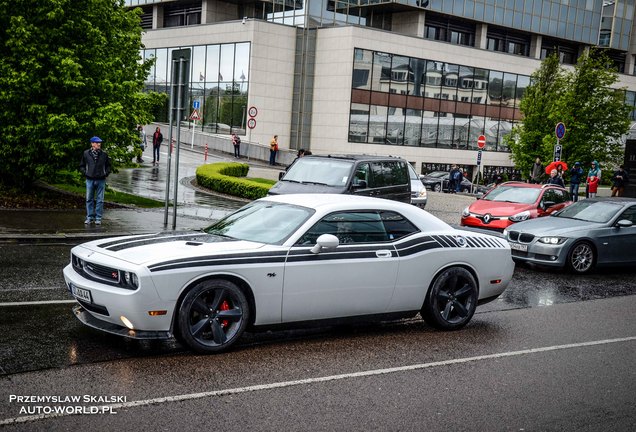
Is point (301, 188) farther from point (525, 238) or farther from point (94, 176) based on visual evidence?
point (525, 238)

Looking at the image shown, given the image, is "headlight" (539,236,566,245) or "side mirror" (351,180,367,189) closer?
"headlight" (539,236,566,245)

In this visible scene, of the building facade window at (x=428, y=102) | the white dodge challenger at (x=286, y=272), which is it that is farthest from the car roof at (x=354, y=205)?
the building facade window at (x=428, y=102)

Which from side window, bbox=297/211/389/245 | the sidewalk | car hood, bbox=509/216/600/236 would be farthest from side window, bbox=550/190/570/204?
side window, bbox=297/211/389/245

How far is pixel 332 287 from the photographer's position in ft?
25.1

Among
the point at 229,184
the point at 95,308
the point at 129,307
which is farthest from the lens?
the point at 229,184

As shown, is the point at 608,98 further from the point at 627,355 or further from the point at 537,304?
the point at 627,355

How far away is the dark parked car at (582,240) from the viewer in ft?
44.9

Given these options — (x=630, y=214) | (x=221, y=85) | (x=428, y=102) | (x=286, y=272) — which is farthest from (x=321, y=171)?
(x=428, y=102)

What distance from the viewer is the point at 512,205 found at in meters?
17.5

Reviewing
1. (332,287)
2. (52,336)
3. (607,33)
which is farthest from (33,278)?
(607,33)

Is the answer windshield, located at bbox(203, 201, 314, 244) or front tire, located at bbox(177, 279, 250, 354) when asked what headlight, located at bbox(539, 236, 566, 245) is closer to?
windshield, located at bbox(203, 201, 314, 244)

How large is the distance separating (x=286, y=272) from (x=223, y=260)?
0.68 m

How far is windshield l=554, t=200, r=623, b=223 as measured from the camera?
566 inches

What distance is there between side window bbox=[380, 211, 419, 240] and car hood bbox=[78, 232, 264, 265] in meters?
1.62
